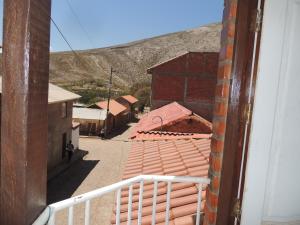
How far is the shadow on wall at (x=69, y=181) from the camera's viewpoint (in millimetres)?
13845

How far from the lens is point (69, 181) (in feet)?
52.5

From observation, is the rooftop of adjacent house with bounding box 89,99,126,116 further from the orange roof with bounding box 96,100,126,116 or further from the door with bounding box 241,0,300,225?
the door with bounding box 241,0,300,225

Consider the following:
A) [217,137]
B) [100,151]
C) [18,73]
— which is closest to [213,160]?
[217,137]

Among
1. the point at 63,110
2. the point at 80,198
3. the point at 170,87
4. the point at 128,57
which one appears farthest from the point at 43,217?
the point at 128,57

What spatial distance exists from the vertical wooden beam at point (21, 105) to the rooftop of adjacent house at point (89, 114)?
89.9 feet

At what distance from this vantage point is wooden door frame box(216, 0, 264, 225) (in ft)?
7.55

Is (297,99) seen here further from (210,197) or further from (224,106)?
(210,197)

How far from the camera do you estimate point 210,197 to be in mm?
2543

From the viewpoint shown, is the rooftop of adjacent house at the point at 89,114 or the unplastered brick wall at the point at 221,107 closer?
the unplastered brick wall at the point at 221,107

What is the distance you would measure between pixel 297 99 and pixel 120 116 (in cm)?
3404

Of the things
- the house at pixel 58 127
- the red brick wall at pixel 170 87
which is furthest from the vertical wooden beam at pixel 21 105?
the red brick wall at pixel 170 87

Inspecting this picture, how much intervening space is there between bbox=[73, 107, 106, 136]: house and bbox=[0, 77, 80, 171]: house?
25.5 feet

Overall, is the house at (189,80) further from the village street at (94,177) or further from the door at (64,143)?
the door at (64,143)

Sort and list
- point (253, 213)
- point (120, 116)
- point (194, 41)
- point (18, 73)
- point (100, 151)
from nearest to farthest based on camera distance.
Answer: point (18, 73)
point (253, 213)
point (100, 151)
point (120, 116)
point (194, 41)
